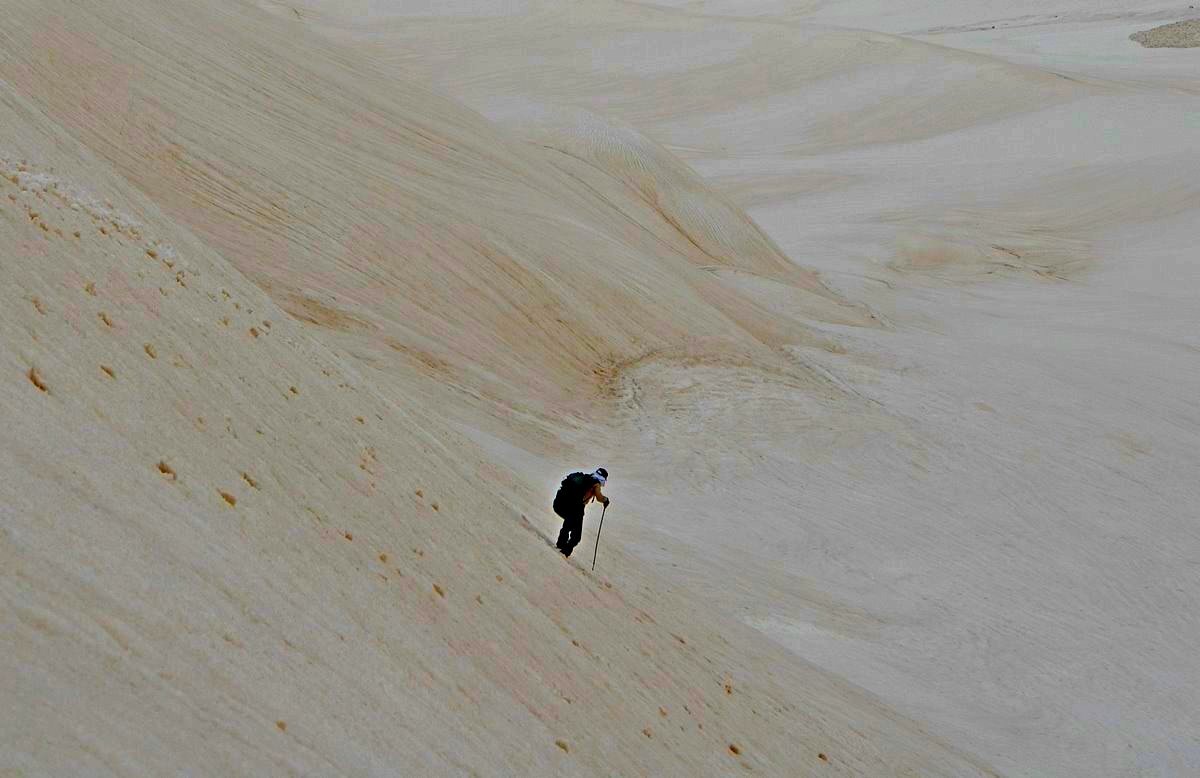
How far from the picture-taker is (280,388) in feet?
22.0

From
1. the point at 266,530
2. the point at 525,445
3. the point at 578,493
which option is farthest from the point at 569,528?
the point at 525,445

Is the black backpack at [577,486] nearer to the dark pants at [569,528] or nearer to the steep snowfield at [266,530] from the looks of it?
the dark pants at [569,528]

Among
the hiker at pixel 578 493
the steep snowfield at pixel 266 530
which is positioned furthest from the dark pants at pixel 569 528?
Answer: the steep snowfield at pixel 266 530

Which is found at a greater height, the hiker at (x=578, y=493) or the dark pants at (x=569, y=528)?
the hiker at (x=578, y=493)

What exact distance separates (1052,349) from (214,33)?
42.9 feet

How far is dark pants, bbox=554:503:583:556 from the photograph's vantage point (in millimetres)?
7121

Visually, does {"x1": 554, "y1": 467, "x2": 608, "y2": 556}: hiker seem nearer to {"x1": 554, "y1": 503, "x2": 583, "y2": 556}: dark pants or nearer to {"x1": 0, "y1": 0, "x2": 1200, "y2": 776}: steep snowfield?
{"x1": 554, "y1": 503, "x2": 583, "y2": 556}: dark pants

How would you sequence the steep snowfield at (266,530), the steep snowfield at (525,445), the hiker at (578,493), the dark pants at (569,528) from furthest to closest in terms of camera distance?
the dark pants at (569,528) < the hiker at (578,493) < the steep snowfield at (525,445) < the steep snowfield at (266,530)

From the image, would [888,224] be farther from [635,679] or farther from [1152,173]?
[635,679]

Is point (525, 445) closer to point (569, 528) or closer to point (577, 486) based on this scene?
point (569, 528)

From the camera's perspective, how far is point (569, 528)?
734 centimetres

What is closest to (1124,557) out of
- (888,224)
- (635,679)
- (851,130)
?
(635,679)

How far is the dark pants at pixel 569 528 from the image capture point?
7.12m

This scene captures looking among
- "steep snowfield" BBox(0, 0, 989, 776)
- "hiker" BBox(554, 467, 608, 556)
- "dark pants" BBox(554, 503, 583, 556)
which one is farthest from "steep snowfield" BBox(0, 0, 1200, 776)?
"hiker" BBox(554, 467, 608, 556)
